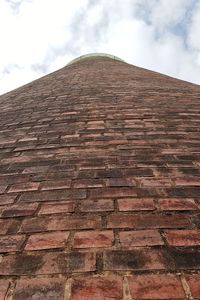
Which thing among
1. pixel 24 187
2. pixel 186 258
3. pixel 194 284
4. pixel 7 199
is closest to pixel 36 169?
pixel 24 187

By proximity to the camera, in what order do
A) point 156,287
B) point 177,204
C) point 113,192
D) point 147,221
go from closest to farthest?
point 156,287, point 147,221, point 177,204, point 113,192

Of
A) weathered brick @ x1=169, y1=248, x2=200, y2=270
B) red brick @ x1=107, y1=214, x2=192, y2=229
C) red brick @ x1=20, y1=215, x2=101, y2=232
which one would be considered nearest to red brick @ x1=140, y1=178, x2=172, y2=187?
red brick @ x1=107, y1=214, x2=192, y2=229

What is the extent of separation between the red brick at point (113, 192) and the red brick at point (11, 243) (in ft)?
1.43

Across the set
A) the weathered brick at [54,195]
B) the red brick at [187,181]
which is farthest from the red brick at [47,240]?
the red brick at [187,181]

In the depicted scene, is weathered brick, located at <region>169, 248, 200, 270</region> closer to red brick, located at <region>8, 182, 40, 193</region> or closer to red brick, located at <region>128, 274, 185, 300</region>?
red brick, located at <region>128, 274, 185, 300</region>

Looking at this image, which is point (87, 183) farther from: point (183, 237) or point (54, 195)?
point (183, 237)

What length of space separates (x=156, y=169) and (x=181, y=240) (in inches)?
26.2

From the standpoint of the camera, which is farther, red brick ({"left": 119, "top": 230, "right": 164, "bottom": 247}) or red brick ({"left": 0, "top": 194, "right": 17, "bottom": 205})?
red brick ({"left": 0, "top": 194, "right": 17, "bottom": 205})

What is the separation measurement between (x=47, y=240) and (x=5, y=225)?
0.25m

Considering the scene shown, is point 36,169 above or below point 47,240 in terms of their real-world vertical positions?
above

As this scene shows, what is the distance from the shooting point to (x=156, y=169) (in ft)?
6.48

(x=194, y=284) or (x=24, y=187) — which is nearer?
(x=194, y=284)

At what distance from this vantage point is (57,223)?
4.96 ft

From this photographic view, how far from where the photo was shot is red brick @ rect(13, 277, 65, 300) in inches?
43.6
